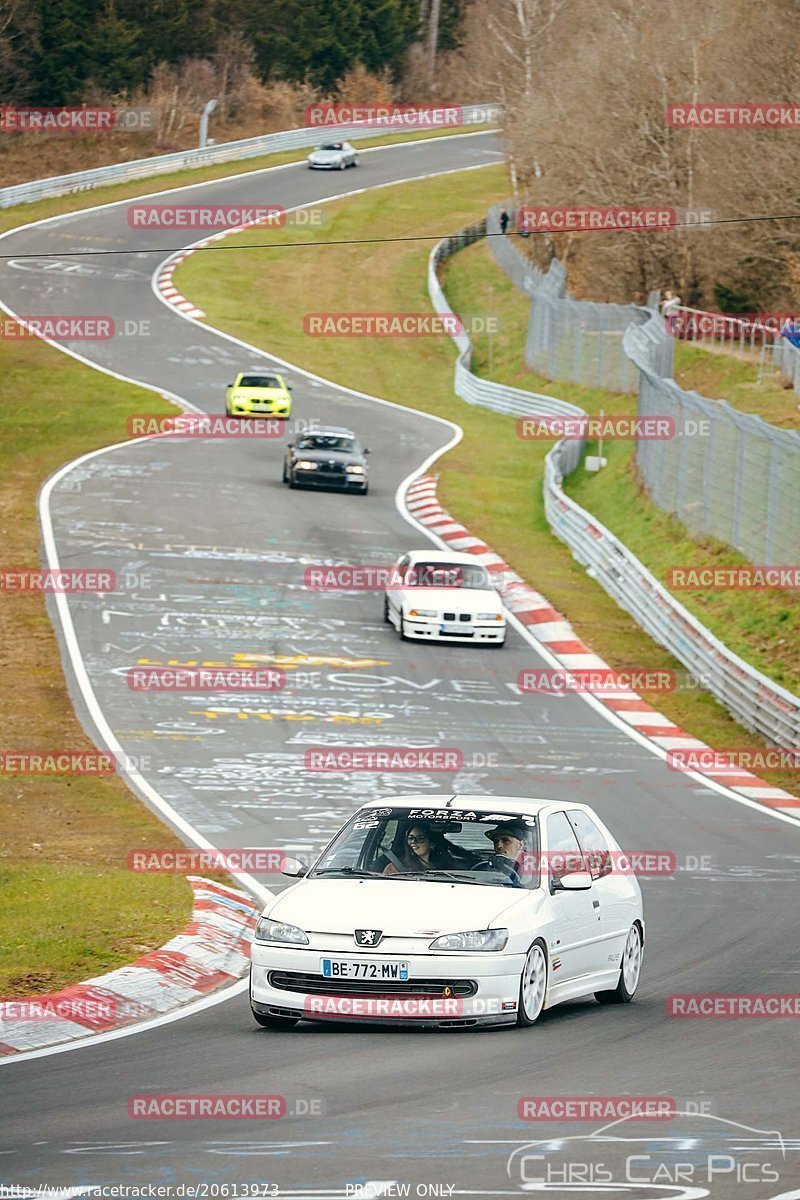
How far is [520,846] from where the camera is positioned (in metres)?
11.5

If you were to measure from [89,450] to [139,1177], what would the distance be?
125ft

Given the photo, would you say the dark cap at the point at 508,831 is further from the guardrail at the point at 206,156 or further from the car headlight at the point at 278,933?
the guardrail at the point at 206,156

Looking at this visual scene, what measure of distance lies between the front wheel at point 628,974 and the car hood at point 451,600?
17.5 m

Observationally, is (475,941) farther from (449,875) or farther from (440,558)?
(440,558)

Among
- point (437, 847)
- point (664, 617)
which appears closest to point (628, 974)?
point (437, 847)

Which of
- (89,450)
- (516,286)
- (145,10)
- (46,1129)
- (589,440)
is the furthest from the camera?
(145,10)

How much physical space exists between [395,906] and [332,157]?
78766 millimetres

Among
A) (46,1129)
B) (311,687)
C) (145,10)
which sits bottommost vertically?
(311,687)

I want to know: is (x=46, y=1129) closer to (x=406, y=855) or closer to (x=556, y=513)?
(x=406, y=855)

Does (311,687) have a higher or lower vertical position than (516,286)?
lower

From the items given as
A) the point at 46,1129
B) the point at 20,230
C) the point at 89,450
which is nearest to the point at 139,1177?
the point at 46,1129

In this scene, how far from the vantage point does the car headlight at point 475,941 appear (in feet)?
34.4

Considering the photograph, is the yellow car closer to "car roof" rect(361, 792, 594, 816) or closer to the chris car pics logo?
"car roof" rect(361, 792, 594, 816)

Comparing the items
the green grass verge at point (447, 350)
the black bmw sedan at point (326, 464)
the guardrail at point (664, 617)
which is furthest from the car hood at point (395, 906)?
the black bmw sedan at point (326, 464)
